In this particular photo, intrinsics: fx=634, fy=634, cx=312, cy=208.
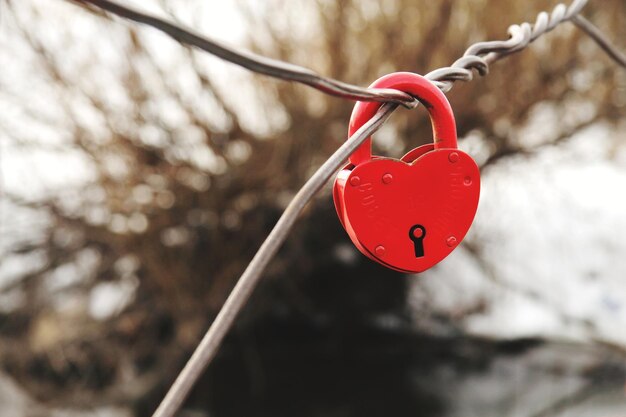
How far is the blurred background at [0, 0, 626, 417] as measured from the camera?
153 cm

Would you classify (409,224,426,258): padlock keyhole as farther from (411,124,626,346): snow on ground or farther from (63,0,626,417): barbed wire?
A: (411,124,626,346): snow on ground

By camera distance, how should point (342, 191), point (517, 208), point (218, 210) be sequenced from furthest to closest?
point (517, 208) → point (218, 210) → point (342, 191)

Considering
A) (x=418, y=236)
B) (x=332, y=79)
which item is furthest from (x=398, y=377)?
(x=332, y=79)

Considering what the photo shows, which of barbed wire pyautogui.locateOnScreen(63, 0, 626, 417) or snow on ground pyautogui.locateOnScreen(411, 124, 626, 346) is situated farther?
snow on ground pyautogui.locateOnScreen(411, 124, 626, 346)

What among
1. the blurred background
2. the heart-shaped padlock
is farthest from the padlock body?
the blurred background

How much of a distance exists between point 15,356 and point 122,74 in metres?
0.85

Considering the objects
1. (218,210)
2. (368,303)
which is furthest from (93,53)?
(368,303)

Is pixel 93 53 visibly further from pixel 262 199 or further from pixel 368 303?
pixel 368 303

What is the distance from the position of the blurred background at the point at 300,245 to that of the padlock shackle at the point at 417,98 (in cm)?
114

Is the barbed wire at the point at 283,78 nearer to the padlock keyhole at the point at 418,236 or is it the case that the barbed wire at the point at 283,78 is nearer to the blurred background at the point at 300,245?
the padlock keyhole at the point at 418,236

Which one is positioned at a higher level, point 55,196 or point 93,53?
point 93,53

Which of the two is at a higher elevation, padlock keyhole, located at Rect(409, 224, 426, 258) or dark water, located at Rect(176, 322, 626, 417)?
dark water, located at Rect(176, 322, 626, 417)

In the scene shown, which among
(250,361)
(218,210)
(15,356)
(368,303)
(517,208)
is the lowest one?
(15,356)

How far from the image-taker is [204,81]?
59.7 inches
